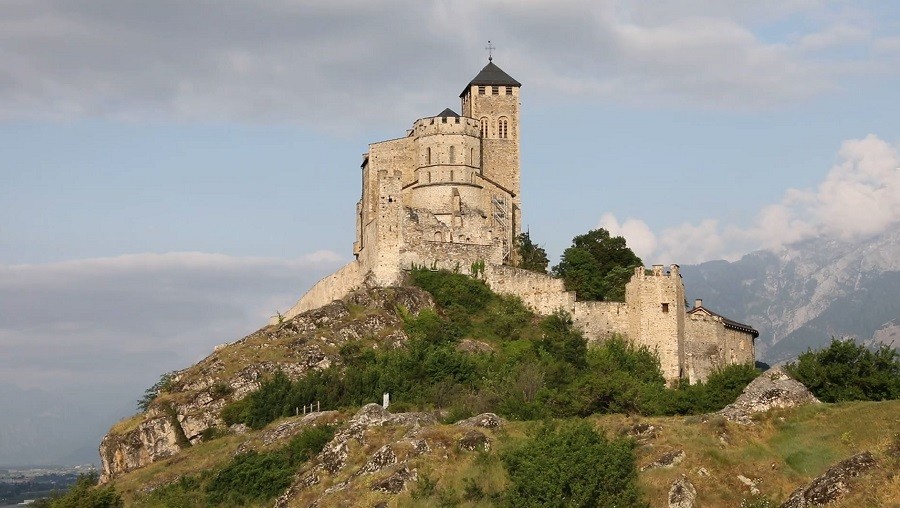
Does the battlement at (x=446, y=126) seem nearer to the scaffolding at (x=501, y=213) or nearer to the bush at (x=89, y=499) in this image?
the scaffolding at (x=501, y=213)

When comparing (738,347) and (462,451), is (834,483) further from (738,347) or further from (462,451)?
(738,347)

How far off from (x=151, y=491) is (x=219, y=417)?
7.95m

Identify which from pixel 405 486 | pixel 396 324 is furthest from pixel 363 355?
pixel 405 486

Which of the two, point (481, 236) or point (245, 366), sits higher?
point (481, 236)

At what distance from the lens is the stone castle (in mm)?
71625

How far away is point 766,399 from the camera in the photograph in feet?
163

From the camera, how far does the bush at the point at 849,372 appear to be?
56281 mm

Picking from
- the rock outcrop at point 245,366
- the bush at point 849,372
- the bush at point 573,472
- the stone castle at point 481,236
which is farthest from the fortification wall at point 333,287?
the bush at point 573,472

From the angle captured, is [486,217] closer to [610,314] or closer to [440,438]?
[610,314]

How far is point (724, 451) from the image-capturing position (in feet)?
149

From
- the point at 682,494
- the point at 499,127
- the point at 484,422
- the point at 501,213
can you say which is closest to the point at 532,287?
the point at 501,213

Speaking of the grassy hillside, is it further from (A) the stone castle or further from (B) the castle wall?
(A) the stone castle

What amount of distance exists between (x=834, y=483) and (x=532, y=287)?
41181mm

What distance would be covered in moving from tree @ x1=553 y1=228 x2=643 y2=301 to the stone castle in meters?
3.18
